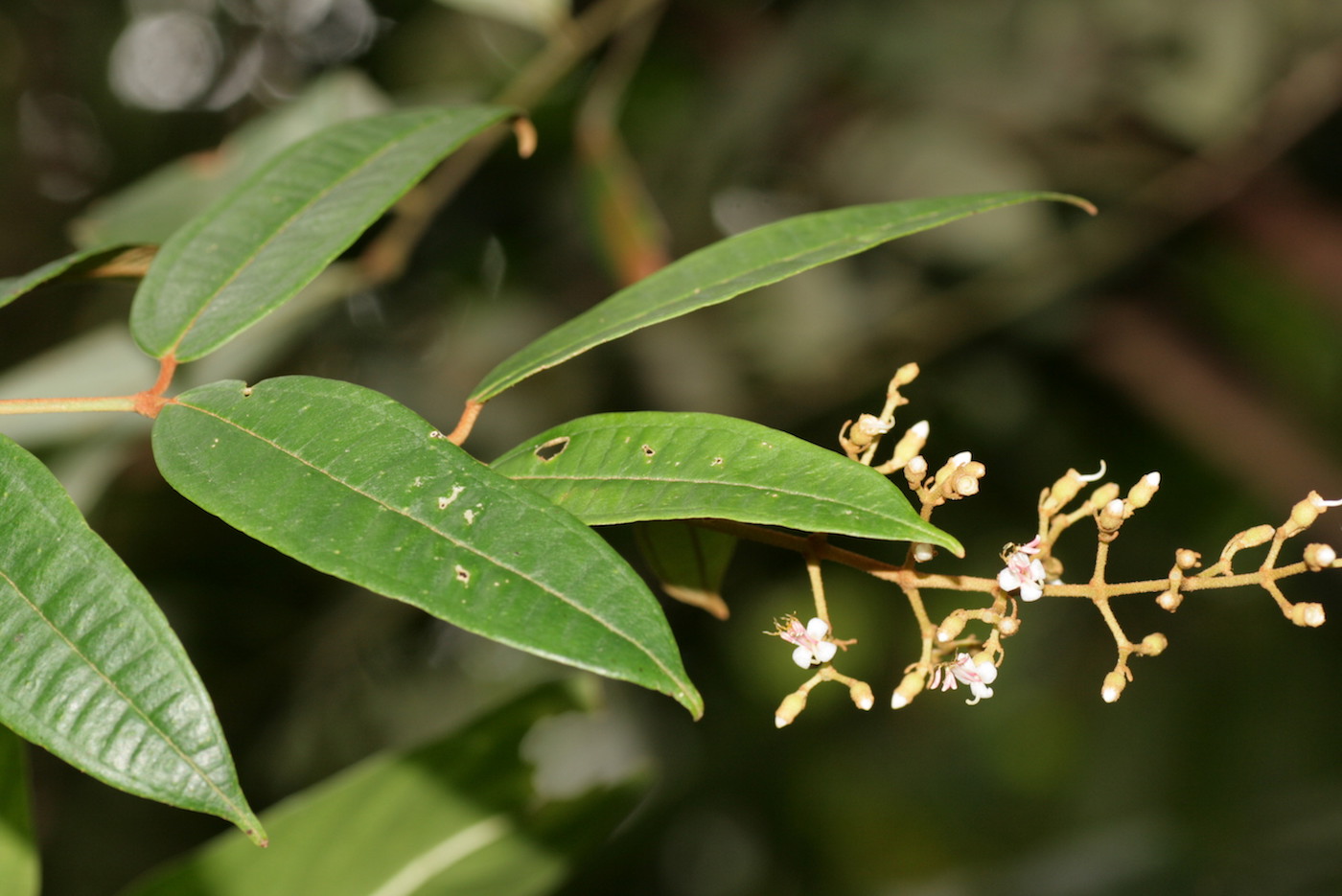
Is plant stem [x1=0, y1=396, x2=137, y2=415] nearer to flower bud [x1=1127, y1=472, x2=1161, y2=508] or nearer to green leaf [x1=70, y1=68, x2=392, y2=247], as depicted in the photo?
flower bud [x1=1127, y1=472, x2=1161, y2=508]

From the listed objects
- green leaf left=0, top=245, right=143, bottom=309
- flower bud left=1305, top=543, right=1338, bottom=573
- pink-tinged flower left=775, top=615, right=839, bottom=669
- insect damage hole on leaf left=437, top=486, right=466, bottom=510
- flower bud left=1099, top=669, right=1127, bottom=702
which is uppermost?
green leaf left=0, top=245, right=143, bottom=309

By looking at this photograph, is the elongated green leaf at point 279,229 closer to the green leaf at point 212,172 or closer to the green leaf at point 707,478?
the green leaf at point 707,478

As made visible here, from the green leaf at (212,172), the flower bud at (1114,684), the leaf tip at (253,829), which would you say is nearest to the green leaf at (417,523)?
the leaf tip at (253,829)

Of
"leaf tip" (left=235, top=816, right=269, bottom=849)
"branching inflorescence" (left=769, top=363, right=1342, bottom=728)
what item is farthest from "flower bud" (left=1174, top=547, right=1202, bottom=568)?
"leaf tip" (left=235, top=816, right=269, bottom=849)

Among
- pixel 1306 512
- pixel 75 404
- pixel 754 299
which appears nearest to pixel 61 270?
pixel 75 404

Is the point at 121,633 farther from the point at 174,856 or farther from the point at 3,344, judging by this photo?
the point at 3,344

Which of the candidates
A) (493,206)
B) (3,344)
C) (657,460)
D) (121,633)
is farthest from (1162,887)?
(3,344)

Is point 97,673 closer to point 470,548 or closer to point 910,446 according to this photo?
point 470,548
